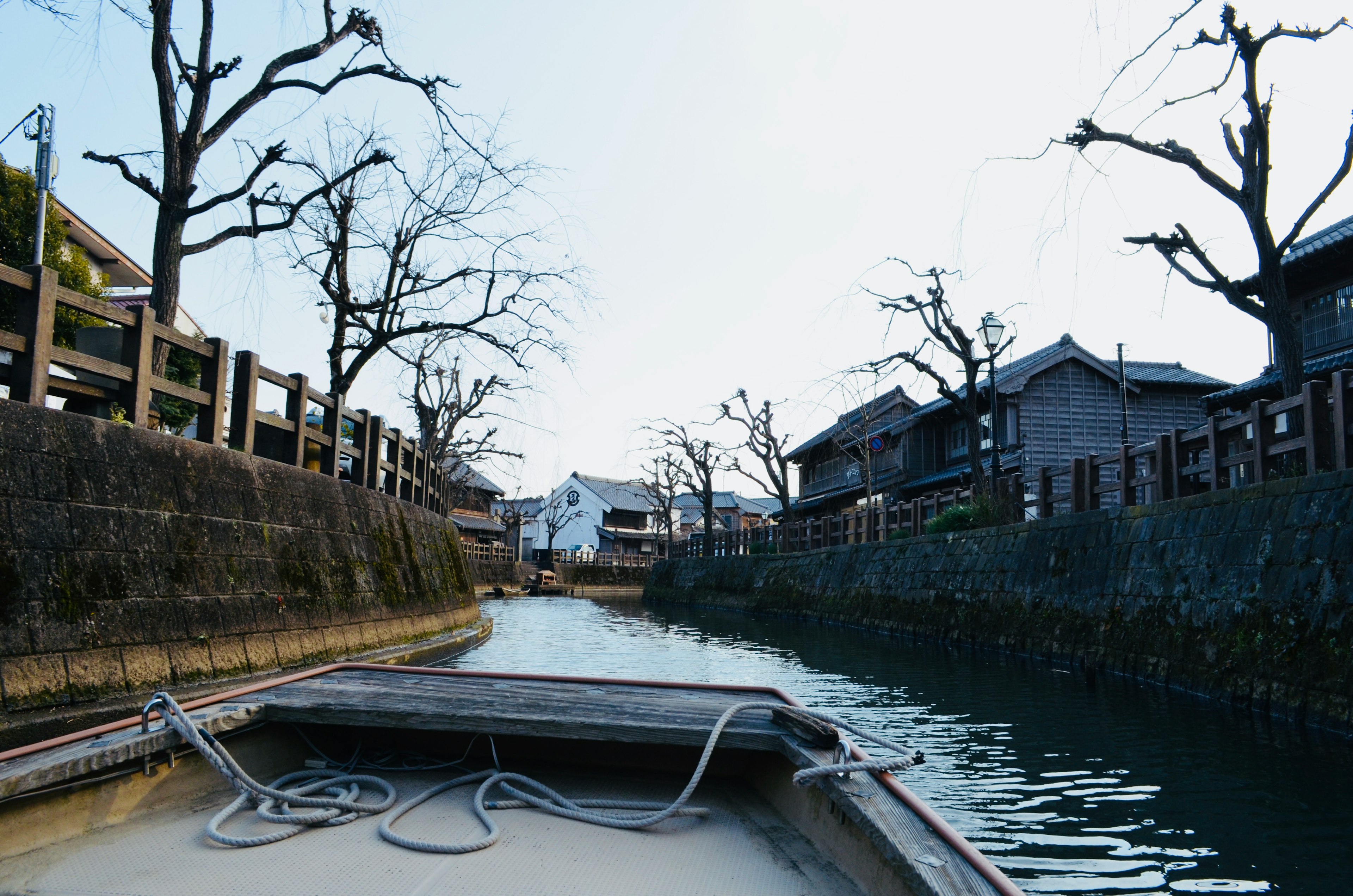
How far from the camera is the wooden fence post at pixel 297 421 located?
10.2m

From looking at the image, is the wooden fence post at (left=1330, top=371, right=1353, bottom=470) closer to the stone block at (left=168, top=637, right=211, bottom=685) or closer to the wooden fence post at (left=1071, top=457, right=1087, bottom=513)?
the wooden fence post at (left=1071, top=457, right=1087, bottom=513)

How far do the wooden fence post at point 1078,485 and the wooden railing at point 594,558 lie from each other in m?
43.2

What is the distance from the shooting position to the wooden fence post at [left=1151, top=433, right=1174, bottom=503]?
37.1 feet

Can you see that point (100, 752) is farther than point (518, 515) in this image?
No

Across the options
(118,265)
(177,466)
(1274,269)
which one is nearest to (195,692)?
(177,466)

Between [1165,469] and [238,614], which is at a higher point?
[1165,469]

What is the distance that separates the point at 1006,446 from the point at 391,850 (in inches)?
1131

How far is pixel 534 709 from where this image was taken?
3660 mm

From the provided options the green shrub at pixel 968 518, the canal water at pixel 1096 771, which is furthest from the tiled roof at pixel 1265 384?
the canal water at pixel 1096 771

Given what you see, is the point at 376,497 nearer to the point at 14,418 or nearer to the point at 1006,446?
the point at 14,418

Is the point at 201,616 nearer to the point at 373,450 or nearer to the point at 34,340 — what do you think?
the point at 34,340

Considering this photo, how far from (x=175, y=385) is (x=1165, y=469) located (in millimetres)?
11726

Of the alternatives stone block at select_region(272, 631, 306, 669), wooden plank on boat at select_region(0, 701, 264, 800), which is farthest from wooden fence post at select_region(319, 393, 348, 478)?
wooden plank on boat at select_region(0, 701, 264, 800)

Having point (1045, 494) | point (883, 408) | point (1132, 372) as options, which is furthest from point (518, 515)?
point (1045, 494)
